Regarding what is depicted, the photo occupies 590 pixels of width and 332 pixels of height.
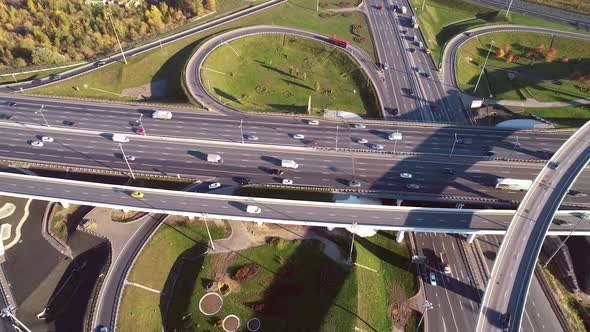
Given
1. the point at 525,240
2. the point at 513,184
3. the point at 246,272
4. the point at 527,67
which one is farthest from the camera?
the point at 527,67

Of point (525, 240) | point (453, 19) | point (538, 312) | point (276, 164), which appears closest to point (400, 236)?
point (525, 240)

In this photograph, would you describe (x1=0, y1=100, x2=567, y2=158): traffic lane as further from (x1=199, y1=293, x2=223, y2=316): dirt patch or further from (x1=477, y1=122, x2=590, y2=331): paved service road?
(x1=199, y1=293, x2=223, y2=316): dirt patch


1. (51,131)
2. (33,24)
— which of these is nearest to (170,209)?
(51,131)

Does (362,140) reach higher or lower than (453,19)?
lower

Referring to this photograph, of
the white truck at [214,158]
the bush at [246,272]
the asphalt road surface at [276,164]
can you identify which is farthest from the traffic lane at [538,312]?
the white truck at [214,158]

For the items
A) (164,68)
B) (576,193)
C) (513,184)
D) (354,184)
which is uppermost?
(164,68)

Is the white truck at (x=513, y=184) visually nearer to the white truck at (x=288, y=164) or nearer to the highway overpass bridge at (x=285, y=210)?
the highway overpass bridge at (x=285, y=210)

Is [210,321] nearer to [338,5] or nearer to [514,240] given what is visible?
[514,240]

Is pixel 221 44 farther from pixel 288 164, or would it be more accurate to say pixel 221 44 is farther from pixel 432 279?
pixel 432 279
